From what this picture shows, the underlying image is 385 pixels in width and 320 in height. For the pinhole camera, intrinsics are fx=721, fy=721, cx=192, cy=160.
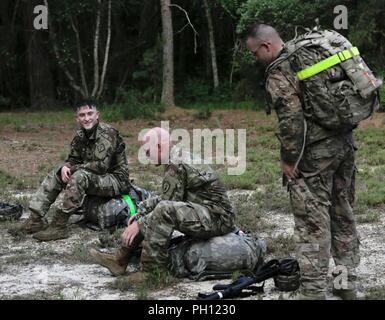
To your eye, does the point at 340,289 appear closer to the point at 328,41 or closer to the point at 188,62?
the point at 328,41

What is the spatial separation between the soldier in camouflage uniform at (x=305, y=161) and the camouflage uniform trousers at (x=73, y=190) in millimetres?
2830

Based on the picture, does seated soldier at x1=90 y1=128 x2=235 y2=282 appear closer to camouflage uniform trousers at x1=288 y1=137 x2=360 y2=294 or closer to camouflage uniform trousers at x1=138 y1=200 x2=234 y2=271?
camouflage uniform trousers at x1=138 y1=200 x2=234 y2=271

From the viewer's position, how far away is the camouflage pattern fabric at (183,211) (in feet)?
17.6

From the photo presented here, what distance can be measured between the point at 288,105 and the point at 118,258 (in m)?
1.93

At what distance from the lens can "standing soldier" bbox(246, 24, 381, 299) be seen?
4574 millimetres

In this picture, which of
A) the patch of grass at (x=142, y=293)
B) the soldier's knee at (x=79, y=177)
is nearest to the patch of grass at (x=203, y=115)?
the soldier's knee at (x=79, y=177)

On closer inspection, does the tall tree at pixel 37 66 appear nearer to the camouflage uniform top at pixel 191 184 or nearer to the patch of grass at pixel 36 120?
the patch of grass at pixel 36 120

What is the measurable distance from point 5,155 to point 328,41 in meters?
8.73

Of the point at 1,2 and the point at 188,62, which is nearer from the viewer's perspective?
the point at 1,2

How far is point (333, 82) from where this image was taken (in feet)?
15.1

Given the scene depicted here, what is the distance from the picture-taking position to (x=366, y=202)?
8.02 metres

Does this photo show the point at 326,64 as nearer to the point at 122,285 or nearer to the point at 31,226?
the point at 122,285

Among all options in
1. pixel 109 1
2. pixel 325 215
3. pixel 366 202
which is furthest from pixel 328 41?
pixel 109 1
